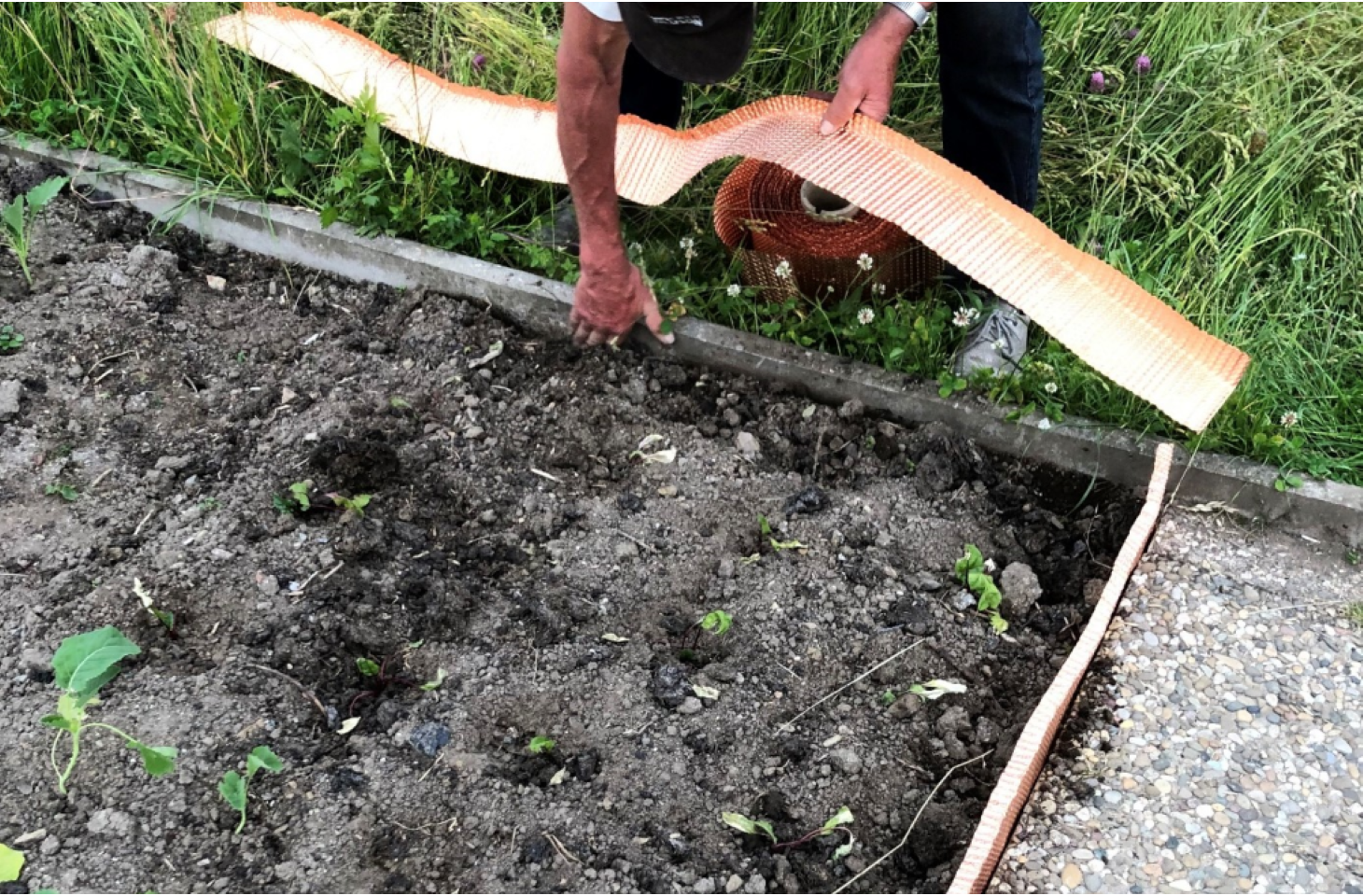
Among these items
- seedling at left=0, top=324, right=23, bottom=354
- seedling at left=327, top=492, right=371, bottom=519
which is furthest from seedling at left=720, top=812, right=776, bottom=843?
seedling at left=0, top=324, right=23, bottom=354

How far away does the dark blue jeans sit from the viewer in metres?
2.64

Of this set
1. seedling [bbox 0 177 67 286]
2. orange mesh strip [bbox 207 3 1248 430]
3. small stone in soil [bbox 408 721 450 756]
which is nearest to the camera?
small stone in soil [bbox 408 721 450 756]

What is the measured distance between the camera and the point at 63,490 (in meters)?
2.56

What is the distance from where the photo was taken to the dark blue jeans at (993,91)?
2.64 metres

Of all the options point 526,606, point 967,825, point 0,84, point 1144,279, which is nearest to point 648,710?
point 526,606

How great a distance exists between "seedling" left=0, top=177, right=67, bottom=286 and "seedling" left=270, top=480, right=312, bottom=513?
1255mm

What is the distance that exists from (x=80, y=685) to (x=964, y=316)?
6.81ft

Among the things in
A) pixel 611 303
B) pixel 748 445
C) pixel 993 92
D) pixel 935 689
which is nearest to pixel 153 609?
pixel 611 303

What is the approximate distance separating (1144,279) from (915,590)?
1140 mm

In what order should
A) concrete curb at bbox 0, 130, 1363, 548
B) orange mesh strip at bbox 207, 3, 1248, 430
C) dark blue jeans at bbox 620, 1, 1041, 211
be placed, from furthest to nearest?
dark blue jeans at bbox 620, 1, 1041, 211 < concrete curb at bbox 0, 130, 1363, 548 < orange mesh strip at bbox 207, 3, 1248, 430

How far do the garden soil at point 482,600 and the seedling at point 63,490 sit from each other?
0.7 inches

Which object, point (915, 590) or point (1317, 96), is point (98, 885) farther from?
point (1317, 96)

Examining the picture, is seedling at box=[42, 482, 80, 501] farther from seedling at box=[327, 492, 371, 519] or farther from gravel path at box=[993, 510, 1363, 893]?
gravel path at box=[993, 510, 1363, 893]

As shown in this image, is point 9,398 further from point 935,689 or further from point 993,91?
point 993,91
